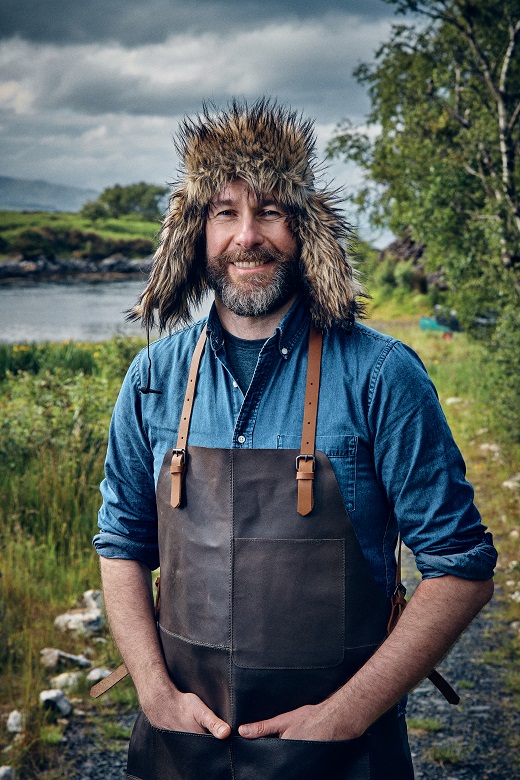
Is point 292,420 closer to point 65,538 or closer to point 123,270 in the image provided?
point 65,538

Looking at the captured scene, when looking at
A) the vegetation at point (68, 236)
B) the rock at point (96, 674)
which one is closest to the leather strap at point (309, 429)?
the rock at point (96, 674)

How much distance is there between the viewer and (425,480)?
6.57 ft

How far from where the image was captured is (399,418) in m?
2.01

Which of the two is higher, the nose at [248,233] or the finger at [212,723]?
the nose at [248,233]

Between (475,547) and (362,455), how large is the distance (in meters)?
0.35

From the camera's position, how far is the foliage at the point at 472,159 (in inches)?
399

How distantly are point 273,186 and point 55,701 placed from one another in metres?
3.07

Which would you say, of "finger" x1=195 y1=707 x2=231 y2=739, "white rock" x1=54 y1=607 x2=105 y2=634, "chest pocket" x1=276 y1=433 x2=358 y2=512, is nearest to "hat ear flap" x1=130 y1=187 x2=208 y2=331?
"chest pocket" x1=276 y1=433 x2=358 y2=512

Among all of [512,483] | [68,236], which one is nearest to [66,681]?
[512,483]

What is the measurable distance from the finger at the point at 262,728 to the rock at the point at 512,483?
238 inches

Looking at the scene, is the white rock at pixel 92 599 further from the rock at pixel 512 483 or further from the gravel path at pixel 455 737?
the rock at pixel 512 483

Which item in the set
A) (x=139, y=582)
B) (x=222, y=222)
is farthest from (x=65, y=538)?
(x=222, y=222)

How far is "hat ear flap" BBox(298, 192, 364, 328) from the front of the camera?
221 centimetres

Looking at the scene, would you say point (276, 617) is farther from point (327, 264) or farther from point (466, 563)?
point (327, 264)
